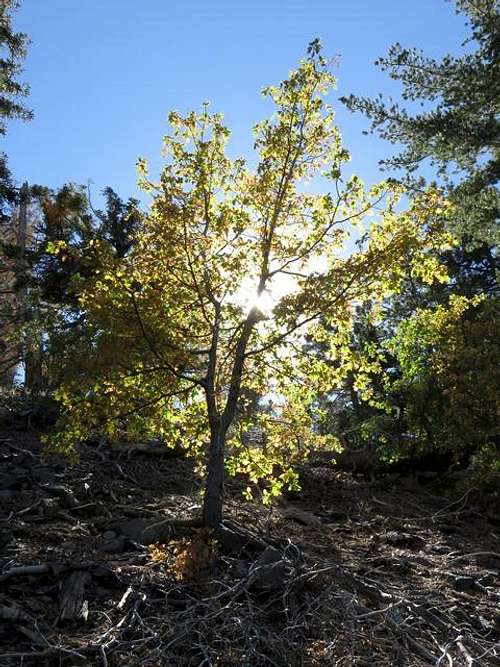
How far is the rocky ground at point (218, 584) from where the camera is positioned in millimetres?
4004

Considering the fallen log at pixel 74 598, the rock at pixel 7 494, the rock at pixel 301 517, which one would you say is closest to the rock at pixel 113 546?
the fallen log at pixel 74 598

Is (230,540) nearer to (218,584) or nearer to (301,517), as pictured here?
(218,584)

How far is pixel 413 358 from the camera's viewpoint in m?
Answer: 13.2

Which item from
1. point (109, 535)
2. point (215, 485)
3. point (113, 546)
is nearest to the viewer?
point (113, 546)

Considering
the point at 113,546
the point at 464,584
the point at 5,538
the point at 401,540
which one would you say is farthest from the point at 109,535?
the point at 401,540

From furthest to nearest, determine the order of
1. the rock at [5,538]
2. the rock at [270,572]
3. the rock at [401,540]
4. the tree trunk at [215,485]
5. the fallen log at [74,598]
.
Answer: the rock at [401,540], the tree trunk at [215,485], the rock at [5,538], the rock at [270,572], the fallen log at [74,598]

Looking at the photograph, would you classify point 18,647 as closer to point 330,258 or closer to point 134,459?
point 330,258

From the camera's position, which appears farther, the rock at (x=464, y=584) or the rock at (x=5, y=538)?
the rock at (x=464, y=584)

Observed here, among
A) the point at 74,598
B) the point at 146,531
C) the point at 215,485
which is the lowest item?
the point at 74,598

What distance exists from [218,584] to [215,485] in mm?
1363

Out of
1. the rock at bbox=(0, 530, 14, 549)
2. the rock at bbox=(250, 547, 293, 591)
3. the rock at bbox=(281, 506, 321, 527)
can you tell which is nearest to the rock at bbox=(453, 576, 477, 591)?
the rock at bbox=(250, 547, 293, 591)

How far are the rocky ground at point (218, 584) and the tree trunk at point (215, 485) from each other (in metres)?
0.21

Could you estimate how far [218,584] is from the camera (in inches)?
201

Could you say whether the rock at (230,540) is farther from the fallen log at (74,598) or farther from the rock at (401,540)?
the rock at (401,540)
